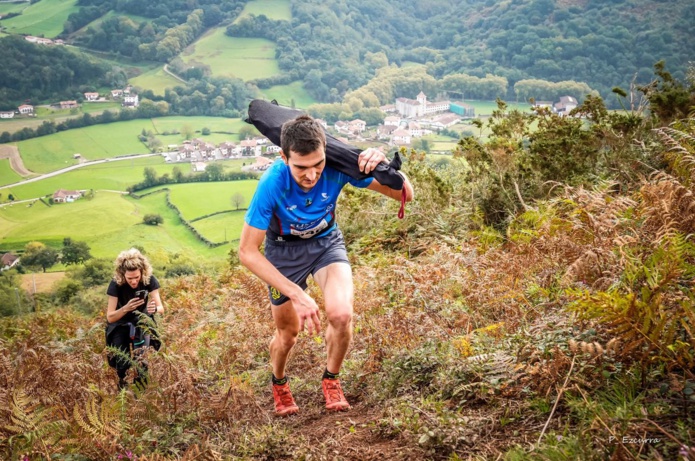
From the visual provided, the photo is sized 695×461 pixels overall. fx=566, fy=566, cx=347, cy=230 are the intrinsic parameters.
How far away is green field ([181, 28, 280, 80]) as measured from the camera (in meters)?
81.1

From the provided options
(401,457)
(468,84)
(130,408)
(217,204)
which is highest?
(401,457)

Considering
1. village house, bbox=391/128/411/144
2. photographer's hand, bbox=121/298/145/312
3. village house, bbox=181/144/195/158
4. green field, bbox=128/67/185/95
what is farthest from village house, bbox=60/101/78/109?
photographer's hand, bbox=121/298/145/312

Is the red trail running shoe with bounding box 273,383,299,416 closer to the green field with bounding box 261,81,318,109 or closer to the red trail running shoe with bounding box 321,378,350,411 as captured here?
the red trail running shoe with bounding box 321,378,350,411

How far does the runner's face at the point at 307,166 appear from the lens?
4.34 m

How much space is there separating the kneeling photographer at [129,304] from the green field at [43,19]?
9140 cm

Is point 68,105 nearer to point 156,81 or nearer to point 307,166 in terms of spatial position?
point 156,81

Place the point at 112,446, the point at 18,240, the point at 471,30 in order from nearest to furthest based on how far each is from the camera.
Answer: the point at 112,446
the point at 18,240
the point at 471,30

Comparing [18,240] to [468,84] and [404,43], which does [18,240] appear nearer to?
[468,84]

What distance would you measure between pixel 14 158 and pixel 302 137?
65881mm

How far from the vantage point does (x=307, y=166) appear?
14.4ft

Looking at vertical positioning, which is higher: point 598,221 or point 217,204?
point 598,221

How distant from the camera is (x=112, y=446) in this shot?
4.18 m

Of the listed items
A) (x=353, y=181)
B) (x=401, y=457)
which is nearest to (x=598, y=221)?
(x=353, y=181)

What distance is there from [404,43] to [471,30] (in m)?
14.5
